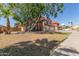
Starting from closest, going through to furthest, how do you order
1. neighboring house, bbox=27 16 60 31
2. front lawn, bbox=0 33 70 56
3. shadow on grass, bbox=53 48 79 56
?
1. shadow on grass, bbox=53 48 79 56
2. front lawn, bbox=0 33 70 56
3. neighboring house, bbox=27 16 60 31

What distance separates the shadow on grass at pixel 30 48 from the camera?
17.5 feet

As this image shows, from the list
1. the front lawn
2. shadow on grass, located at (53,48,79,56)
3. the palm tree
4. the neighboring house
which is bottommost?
shadow on grass, located at (53,48,79,56)

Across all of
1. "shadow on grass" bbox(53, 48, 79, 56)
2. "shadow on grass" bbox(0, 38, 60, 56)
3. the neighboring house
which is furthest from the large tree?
"shadow on grass" bbox(53, 48, 79, 56)

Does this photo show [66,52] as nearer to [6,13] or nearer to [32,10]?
[32,10]

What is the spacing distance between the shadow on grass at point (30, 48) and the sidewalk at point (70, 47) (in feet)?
0.51

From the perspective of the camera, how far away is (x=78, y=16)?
5379 millimetres

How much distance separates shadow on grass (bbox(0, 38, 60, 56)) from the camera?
210 inches

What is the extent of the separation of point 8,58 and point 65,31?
1.43m

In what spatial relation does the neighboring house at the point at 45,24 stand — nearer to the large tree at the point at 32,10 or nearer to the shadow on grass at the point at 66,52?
the large tree at the point at 32,10

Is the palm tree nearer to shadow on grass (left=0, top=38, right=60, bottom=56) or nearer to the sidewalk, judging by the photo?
shadow on grass (left=0, top=38, right=60, bottom=56)

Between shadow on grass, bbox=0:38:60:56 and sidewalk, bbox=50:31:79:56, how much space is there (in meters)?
0.16

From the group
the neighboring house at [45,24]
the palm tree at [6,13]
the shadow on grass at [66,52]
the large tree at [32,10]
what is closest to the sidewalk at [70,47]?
the shadow on grass at [66,52]

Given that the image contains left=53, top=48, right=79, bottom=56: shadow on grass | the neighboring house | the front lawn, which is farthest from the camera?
the neighboring house

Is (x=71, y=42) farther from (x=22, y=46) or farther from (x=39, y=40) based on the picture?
(x=22, y=46)
